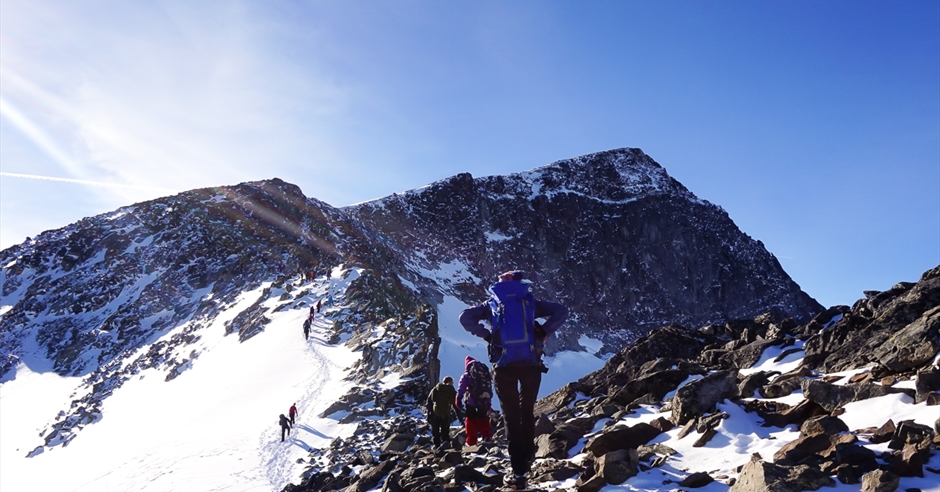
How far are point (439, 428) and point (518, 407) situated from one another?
19.8 feet

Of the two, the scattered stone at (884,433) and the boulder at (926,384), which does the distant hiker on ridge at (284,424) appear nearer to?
the scattered stone at (884,433)

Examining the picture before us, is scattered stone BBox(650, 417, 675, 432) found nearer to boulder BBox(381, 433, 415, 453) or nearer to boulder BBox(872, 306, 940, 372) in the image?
boulder BBox(872, 306, 940, 372)

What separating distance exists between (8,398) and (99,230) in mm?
29697

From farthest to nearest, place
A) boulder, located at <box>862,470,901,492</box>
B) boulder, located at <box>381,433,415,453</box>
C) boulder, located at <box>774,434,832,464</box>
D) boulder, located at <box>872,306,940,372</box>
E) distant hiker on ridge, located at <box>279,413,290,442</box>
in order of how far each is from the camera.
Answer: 1. distant hiker on ridge, located at <box>279,413,290,442</box>
2. boulder, located at <box>381,433,415,453</box>
3. boulder, located at <box>872,306,940,372</box>
4. boulder, located at <box>774,434,832,464</box>
5. boulder, located at <box>862,470,901,492</box>

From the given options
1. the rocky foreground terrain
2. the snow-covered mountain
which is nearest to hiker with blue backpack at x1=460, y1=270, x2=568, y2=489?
the rocky foreground terrain

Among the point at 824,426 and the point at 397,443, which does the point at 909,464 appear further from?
the point at 397,443

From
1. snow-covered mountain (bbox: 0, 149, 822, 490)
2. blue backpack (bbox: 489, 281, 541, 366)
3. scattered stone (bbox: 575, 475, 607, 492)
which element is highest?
snow-covered mountain (bbox: 0, 149, 822, 490)

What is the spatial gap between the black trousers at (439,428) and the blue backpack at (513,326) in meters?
6.07

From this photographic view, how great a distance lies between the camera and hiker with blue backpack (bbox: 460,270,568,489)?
5961 mm

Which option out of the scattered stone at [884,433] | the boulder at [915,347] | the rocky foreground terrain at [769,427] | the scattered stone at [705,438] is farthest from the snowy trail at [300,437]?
the boulder at [915,347]

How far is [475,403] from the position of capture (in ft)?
31.8

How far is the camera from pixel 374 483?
337 inches

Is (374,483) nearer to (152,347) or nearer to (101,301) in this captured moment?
(152,347)

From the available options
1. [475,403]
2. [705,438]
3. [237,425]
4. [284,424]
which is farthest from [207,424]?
[705,438]
